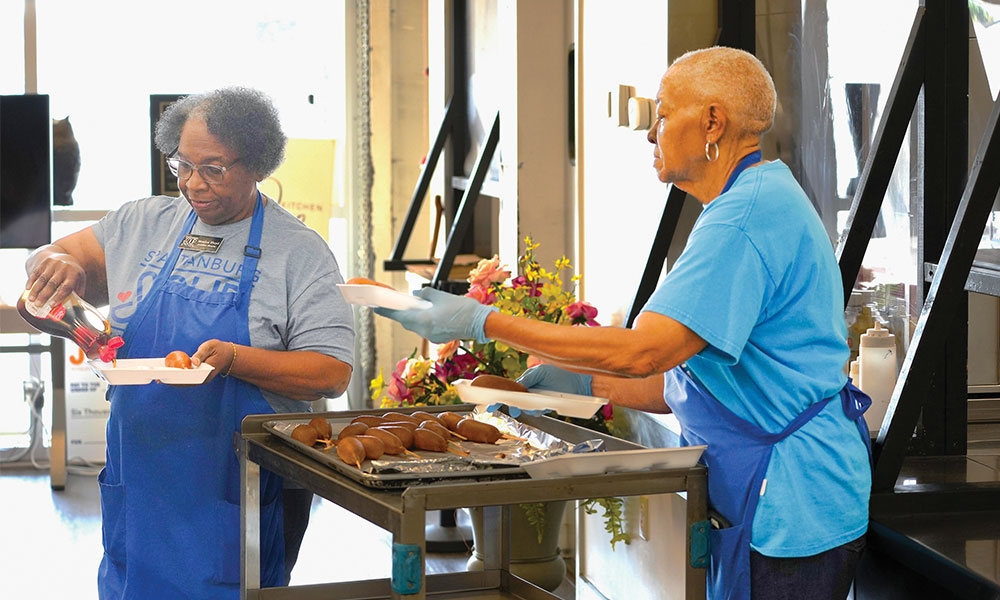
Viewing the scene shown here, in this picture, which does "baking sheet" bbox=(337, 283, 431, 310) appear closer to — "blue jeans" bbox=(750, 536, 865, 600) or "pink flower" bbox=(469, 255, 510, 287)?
"blue jeans" bbox=(750, 536, 865, 600)

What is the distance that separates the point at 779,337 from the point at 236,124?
3.97 feet

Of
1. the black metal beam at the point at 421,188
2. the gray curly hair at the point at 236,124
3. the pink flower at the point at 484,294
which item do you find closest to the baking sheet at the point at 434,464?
the gray curly hair at the point at 236,124

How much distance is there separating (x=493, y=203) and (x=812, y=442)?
162 inches

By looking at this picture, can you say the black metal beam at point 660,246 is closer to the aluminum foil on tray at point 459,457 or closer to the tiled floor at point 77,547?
the aluminum foil on tray at point 459,457

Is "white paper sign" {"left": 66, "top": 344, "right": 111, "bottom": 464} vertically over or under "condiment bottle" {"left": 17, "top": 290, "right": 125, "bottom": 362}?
under

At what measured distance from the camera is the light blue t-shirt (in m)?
1.71

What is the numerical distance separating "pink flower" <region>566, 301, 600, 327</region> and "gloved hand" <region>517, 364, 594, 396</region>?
1.25 m

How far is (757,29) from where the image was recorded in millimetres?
3152

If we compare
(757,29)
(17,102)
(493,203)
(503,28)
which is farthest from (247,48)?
(757,29)

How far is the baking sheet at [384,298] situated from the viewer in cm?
185

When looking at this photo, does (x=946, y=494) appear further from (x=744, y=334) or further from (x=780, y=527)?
(x=744, y=334)

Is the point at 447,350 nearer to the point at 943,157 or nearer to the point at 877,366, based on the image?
the point at 877,366

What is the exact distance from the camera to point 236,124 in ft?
7.83

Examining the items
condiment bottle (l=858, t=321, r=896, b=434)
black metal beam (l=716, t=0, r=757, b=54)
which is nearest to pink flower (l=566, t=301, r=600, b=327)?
black metal beam (l=716, t=0, r=757, b=54)
